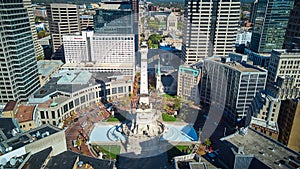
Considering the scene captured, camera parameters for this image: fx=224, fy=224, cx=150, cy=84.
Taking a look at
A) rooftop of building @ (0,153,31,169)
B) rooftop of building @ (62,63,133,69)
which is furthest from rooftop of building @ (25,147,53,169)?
rooftop of building @ (62,63,133,69)

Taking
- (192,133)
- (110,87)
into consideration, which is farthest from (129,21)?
(192,133)

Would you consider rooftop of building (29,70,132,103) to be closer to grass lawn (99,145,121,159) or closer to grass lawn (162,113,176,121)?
grass lawn (162,113,176,121)

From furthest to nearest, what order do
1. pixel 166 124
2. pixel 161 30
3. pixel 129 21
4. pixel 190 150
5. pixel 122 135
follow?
pixel 161 30, pixel 129 21, pixel 166 124, pixel 122 135, pixel 190 150

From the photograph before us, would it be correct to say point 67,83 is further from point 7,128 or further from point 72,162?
point 72,162

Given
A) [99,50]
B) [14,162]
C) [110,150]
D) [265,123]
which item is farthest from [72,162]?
[99,50]

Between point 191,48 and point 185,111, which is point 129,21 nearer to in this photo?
point 191,48

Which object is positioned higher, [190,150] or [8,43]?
[8,43]
